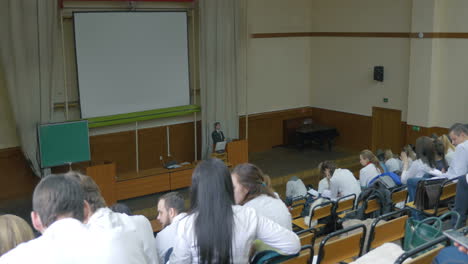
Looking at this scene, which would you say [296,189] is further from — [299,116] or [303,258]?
[299,116]

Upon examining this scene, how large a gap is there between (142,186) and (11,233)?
8.12 m

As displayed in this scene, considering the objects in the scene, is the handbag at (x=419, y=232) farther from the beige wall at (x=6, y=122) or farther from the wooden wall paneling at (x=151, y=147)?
the wooden wall paneling at (x=151, y=147)

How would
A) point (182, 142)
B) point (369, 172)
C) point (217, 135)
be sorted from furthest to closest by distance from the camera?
1. point (182, 142)
2. point (217, 135)
3. point (369, 172)

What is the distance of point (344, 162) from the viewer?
12930 mm

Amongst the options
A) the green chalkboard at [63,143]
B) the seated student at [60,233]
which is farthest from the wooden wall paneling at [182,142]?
the seated student at [60,233]

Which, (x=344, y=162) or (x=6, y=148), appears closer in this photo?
(x=6, y=148)

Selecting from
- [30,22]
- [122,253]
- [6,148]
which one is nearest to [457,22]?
[30,22]

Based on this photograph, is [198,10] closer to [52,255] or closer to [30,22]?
[30,22]

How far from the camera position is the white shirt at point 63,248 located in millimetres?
2018

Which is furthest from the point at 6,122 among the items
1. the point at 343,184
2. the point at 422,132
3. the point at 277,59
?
the point at 422,132

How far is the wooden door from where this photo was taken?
12.7 m

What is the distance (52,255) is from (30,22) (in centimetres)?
855

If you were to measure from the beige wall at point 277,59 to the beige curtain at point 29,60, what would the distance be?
16.8ft

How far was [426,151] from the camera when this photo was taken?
580 cm
